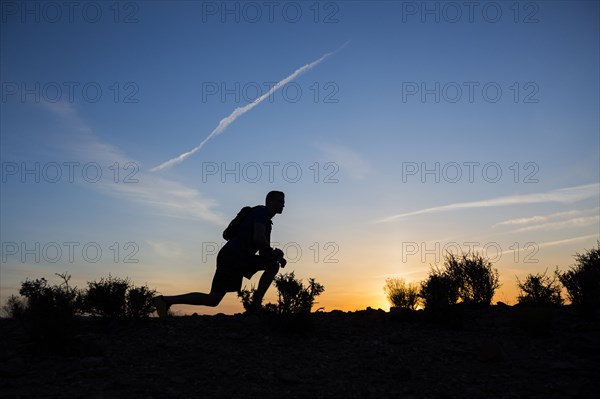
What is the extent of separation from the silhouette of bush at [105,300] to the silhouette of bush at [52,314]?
0.35 meters

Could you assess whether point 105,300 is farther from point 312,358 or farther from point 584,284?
point 584,284

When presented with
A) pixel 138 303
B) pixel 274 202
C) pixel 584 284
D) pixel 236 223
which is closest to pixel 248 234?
pixel 236 223

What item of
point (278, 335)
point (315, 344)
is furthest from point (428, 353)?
point (278, 335)

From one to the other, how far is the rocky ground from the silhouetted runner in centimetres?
40

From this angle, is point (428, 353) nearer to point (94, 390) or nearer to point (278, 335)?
point (278, 335)

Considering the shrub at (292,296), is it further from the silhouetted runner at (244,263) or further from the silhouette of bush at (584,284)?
the silhouette of bush at (584,284)

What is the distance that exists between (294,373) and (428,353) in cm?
206

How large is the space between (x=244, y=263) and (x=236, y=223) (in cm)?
74

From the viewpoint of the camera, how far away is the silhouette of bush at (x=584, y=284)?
359 inches

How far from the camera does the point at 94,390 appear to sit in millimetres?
5590

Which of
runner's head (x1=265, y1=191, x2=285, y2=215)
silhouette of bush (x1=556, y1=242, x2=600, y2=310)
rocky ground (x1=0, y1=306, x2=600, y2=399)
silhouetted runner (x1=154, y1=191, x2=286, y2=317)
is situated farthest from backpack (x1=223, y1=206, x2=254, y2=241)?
silhouette of bush (x1=556, y1=242, x2=600, y2=310)

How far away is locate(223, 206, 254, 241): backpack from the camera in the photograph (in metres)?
9.02

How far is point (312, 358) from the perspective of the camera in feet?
22.4

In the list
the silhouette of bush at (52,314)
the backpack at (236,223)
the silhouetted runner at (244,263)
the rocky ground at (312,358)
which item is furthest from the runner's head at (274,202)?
the silhouette of bush at (52,314)
